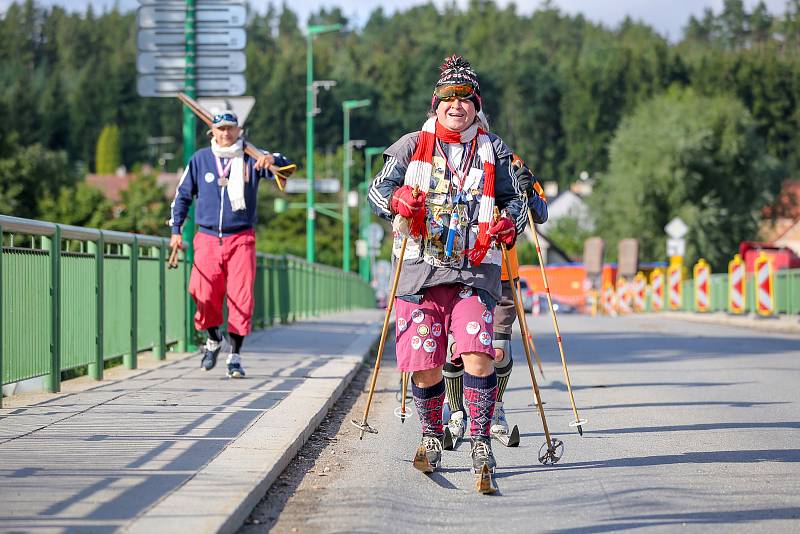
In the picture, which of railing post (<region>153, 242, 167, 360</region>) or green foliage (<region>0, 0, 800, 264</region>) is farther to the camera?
green foliage (<region>0, 0, 800, 264</region>)

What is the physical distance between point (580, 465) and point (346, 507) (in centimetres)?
161

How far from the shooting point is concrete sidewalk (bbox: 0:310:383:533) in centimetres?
500

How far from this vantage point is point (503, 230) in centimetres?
631

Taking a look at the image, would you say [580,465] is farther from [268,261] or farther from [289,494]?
[268,261]

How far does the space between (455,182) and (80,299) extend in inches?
166

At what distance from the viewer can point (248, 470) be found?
6.05m

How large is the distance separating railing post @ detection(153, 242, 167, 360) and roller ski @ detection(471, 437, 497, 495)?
678 cm

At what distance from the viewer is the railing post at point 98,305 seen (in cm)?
1020

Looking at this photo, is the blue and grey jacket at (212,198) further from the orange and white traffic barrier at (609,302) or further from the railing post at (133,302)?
the orange and white traffic barrier at (609,302)

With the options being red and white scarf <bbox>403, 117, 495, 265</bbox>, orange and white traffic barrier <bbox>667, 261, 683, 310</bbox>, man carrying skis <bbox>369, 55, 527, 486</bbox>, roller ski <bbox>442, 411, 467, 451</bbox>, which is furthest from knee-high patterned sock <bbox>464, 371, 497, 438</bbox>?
orange and white traffic barrier <bbox>667, 261, 683, 310</bbox>

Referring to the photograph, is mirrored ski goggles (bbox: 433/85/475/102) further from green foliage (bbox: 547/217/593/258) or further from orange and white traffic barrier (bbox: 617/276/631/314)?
green foliage (bbox: 547/217/593/258)

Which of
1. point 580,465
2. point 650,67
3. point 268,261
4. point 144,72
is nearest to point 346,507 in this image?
point 580,465

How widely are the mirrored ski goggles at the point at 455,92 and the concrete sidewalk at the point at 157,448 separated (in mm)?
1862

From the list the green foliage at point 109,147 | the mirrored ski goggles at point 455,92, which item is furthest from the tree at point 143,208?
the green foliage at point 109,147
